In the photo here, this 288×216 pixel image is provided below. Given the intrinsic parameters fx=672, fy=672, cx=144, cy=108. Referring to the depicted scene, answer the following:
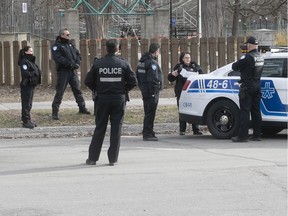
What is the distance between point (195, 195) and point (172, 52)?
41.4 feet

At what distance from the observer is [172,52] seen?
20.1 metres

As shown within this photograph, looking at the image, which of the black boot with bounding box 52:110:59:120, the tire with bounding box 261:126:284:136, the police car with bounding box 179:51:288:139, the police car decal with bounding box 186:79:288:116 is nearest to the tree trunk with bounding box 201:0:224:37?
the black boot with bounding box 52:110:59:120

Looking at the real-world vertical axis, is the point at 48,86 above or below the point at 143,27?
below

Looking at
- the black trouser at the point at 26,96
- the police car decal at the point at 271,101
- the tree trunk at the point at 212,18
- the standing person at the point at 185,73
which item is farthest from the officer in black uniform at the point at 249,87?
the tree trunk at the point at 212,18

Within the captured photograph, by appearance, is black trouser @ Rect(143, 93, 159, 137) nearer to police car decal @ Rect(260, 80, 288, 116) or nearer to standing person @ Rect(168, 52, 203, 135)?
standing person @ Rect(168, 52, 203, 135)

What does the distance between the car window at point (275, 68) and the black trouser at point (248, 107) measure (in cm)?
60

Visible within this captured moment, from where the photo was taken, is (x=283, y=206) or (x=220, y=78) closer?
(x=283, y=206)

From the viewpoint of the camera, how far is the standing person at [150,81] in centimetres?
1231

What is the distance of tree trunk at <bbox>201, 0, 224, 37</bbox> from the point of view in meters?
22.9

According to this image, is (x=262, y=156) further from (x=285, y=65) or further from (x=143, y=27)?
(x=143, y=27)

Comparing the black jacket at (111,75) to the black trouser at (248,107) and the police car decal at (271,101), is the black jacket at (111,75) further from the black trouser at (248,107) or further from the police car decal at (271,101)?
the police car decal at (271,101)

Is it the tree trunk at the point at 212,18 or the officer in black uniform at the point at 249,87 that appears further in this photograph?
the tree trunk at the point at 212,18

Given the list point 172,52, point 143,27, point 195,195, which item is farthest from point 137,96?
point 195,195

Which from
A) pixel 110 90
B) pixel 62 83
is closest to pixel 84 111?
pixel 62 83
